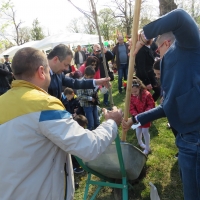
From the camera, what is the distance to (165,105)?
172 centimetres

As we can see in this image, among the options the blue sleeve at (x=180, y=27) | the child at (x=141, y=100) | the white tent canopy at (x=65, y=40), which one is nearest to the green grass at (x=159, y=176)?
the child at (x=141, y=100)

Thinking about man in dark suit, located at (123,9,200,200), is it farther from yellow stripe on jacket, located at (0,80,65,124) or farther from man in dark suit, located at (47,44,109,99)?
man in dark suit, located at (47,44,109,99)

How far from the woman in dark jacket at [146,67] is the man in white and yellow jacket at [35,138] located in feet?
13.4

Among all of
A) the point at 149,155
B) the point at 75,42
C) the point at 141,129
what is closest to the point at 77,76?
the point at 141,129

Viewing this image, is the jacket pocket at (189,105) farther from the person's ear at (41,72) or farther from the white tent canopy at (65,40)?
the white tent canopy at (65,40)

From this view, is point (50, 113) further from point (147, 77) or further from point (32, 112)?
point (147, 77)

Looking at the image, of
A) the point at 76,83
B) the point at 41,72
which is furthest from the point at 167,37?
the point at 76,83

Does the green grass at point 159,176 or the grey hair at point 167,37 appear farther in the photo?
the green grass at point 159,176

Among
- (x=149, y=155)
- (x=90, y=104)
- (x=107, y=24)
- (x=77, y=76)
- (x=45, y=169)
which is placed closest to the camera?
(x=45, y=169)

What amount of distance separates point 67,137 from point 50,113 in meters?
0.17

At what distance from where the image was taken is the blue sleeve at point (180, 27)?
1445 millimetres

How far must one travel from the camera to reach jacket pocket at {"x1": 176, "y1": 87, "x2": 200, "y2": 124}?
155 cm

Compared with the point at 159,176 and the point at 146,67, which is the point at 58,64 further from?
the point at 146,67

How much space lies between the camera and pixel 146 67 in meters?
5.55
